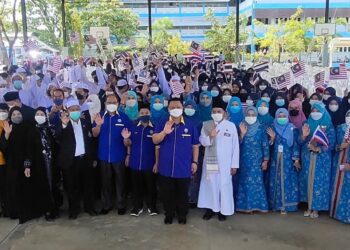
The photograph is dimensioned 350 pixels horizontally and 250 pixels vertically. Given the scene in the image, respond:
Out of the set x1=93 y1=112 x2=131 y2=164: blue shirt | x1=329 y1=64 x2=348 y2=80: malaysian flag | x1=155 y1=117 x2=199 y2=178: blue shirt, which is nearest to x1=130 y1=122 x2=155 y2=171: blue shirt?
x1=93 y1=112 x2=131 y2=164: blue shirt

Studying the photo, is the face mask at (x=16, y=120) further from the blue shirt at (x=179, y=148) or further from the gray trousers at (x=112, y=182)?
the blue shirt at (x=179, y=148)

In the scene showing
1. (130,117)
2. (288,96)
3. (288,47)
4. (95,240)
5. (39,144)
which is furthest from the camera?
(288,47)

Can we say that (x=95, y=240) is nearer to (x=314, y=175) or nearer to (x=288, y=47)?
(x=314, y=175)

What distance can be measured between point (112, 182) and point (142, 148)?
28.7 inches

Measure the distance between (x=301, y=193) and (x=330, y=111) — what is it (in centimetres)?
131

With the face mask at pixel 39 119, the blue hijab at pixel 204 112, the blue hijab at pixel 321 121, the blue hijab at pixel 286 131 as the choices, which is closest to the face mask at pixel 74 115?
the face mask at pixel 39 119

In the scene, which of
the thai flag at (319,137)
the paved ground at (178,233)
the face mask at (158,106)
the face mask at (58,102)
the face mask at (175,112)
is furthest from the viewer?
the face mask at (58,102)

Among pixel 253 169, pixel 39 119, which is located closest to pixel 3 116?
pixel 39 119

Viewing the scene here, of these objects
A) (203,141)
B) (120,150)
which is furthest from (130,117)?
(203,141)

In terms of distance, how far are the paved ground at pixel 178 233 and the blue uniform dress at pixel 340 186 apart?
129mm

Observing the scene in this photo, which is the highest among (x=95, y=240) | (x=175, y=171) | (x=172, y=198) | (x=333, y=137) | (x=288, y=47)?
(x=288, y=47)

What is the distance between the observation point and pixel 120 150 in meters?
5.61

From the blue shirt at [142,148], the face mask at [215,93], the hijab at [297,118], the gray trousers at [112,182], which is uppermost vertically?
the face mask at [215,93]

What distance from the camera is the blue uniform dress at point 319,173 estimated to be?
542 centimetres
